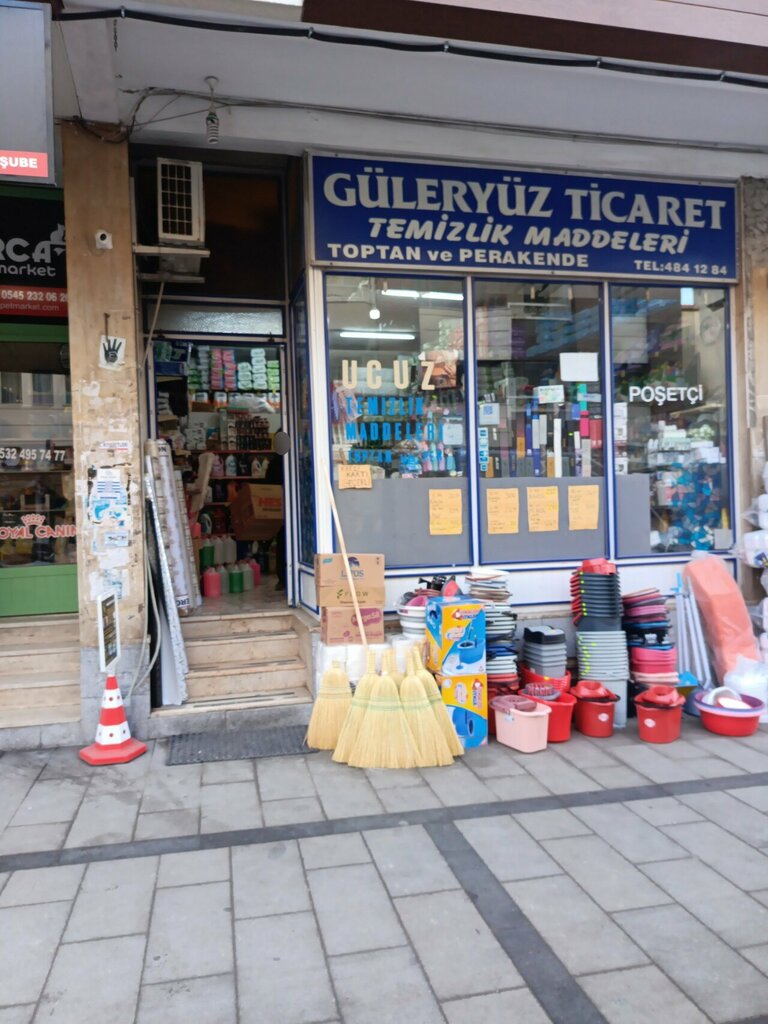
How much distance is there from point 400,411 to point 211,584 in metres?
2.59

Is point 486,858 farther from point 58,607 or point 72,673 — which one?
Result: point 58,607

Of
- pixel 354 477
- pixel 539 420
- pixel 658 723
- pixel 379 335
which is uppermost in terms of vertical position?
pixel 379 335

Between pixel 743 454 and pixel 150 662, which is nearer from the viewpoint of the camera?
pixel 150 662

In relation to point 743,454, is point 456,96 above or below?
above

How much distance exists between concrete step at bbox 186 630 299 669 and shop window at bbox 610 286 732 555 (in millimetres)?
2877

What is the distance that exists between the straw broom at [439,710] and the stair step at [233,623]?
5.66ft

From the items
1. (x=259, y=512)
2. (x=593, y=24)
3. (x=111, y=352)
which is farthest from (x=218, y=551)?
(x=593, y=24)

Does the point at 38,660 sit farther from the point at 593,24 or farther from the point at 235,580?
the point at 593,24

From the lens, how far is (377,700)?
14.6 ft

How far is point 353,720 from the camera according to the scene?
15.0ft

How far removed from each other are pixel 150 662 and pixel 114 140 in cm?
363

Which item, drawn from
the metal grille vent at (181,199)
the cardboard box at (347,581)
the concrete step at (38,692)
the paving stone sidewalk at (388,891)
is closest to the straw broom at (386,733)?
the paving stone sidewalk at (388,891)

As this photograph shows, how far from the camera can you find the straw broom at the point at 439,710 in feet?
14.9

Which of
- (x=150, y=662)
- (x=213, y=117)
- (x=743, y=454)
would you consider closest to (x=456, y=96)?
→ (x=213, y=117)
